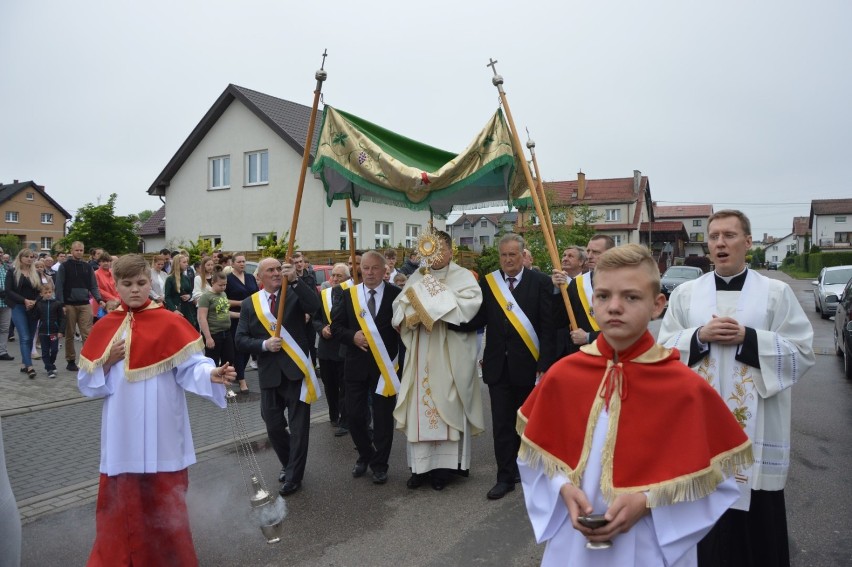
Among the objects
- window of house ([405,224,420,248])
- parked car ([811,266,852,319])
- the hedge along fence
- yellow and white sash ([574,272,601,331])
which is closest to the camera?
→ yellow and white sash ([574,272,601,331])

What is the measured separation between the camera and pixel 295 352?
558cm

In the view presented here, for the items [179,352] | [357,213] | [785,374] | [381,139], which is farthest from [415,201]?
[357,213]

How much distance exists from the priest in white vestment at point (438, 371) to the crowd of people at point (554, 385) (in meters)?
0.02

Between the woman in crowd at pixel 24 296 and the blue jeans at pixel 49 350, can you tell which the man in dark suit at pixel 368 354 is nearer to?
the blue jeans at pixel 49 350

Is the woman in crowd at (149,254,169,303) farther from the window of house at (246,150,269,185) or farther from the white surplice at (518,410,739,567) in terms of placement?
the window of house at (246,150,269,185)

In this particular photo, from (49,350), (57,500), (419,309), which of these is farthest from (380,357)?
(49,350)

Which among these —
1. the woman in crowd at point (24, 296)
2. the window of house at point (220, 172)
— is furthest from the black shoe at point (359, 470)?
the window of house at point (220, 172)

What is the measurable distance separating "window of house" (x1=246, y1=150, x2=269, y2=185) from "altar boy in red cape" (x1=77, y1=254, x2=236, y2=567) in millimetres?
23074

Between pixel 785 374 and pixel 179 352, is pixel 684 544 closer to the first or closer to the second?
pixel 785 374

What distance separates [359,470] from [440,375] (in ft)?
3.93

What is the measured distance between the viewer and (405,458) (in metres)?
6.41

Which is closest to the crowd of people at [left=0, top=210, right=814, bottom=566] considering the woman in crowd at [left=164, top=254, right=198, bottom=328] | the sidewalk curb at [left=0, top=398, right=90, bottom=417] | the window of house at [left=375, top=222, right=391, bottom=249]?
the woman in crowd at [left=164, top=254, right=198, bottom=328]

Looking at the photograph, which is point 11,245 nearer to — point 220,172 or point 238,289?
point 220,172

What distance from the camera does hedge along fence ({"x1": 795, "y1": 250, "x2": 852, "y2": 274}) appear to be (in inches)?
1741
